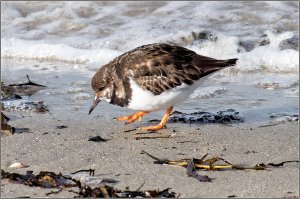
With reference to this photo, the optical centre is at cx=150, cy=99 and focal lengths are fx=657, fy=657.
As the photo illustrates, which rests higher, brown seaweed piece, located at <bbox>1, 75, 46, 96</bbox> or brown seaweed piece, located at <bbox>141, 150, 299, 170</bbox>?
brown seaweed piece, located at <bbox>1, 75, 46, 96</bbox>

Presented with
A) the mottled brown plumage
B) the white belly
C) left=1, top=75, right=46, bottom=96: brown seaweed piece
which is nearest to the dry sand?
the white belly

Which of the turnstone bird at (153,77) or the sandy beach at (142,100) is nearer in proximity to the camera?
the sandy beach at (142,100)

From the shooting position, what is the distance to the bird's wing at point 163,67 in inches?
189

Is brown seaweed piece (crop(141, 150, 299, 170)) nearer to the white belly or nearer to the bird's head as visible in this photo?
the white belly

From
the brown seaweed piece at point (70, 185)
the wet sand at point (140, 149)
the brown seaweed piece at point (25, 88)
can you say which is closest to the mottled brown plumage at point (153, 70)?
the wet sand at point (140, 149)

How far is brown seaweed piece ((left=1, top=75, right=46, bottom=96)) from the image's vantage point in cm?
612

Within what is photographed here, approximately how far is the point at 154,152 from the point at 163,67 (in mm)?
784

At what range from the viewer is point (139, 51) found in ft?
16.2

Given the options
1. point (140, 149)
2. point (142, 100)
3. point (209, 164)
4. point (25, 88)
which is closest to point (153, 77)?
point (142, 100)

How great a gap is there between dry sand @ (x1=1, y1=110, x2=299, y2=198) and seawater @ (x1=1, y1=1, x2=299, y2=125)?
49 centimetres

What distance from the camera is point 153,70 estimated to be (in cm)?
482

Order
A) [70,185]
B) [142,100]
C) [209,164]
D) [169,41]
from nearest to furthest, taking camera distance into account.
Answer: [70,185] < [209,164] < [142,100] < [169,41]

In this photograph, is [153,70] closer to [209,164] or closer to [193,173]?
[209,164]

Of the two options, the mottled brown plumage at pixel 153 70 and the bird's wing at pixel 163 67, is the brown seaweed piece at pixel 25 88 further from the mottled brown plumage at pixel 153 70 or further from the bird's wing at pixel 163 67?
the bird's wing at pixel 163 67
